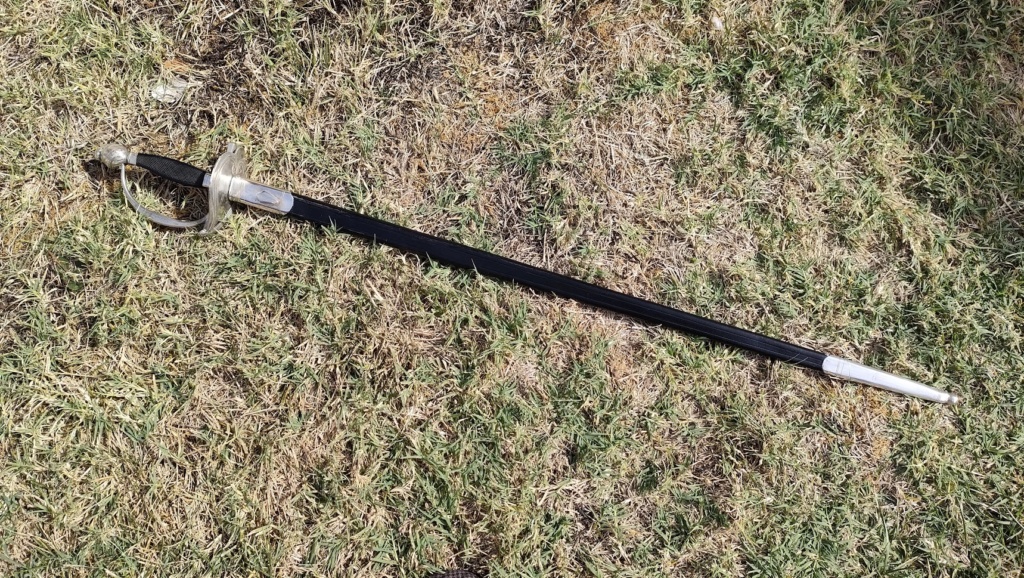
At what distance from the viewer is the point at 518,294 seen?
2.40 meters

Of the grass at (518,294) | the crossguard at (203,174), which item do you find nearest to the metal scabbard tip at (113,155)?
the crossguard at (203,174)

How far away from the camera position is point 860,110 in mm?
2537

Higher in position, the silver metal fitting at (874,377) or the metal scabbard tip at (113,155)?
the metal scabbard tip at (113,155)

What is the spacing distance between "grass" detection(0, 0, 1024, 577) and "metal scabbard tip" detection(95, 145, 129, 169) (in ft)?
0.65

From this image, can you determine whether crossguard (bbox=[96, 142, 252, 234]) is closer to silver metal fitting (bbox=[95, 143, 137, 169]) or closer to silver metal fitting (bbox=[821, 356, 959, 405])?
silver metal fitting (bbox=[95, 143, 137, 169])

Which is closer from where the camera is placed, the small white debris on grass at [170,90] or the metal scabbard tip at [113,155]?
the metal scabbard tip at [113,155]

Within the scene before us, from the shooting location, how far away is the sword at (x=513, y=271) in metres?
2.33

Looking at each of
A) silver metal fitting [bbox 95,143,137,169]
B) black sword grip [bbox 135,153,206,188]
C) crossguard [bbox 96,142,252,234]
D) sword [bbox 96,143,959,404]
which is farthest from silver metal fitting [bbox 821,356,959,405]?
silver metal fitting [bbox 95,143,137,169]

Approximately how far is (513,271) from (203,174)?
1078 millimetres

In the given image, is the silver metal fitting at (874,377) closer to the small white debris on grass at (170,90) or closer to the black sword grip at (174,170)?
the black sword grip at (174,170)

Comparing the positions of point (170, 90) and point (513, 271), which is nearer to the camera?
point (513, 271)

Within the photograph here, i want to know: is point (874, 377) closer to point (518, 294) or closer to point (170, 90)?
point (518, 294)

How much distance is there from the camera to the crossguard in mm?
2268

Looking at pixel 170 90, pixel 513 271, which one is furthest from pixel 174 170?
pixel 513 271
